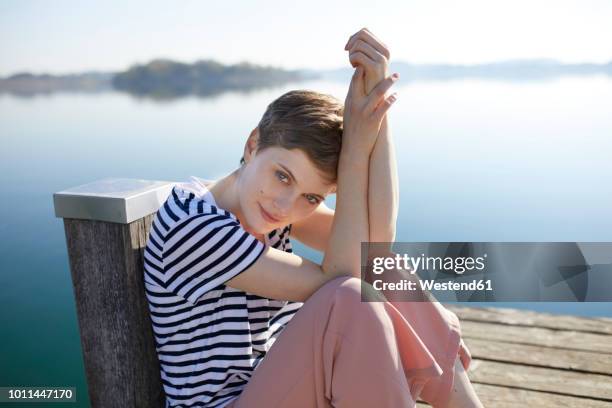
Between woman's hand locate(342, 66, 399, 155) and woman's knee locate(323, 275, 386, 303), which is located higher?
woman's hand locate(342, 66, 399, 155)

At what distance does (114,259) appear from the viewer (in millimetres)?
1356

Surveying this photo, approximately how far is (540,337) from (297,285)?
1739 millimetres

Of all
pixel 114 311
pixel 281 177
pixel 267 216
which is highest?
pixel 281 177

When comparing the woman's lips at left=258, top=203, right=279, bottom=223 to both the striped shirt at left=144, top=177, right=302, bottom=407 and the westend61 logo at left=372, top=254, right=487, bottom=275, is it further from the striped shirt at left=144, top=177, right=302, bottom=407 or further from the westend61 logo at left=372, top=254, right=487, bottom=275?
the westend61 logo at left=372, top=254, right=487, bottom=275

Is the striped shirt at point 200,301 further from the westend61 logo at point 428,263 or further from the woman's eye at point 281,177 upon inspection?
the westend61 logo at point 428,263

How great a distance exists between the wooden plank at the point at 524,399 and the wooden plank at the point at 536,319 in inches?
26.1

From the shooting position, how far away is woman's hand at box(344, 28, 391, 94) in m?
1.52

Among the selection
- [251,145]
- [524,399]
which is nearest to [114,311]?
[251,145]

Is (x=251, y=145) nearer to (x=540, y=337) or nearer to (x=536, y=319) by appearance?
(x=540, y=337)

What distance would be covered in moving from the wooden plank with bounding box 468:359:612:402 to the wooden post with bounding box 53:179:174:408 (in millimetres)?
1426

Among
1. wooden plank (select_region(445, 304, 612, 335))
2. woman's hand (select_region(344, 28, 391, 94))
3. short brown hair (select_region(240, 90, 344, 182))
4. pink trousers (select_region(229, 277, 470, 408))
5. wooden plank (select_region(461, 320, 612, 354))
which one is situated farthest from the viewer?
wooden plank (select_region(445, 304, 612, 335))

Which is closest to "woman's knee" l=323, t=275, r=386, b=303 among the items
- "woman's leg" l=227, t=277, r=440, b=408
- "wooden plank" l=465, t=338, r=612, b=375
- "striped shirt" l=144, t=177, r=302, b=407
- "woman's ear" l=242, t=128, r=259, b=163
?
"woman's leg" l=227, t=277, r=440, b=408

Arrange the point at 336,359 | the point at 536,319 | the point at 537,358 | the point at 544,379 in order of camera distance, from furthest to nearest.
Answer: the point at 536,319
the point at 537,358
the point at 544,379
the point at 336,359

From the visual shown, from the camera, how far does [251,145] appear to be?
5.09 feet
